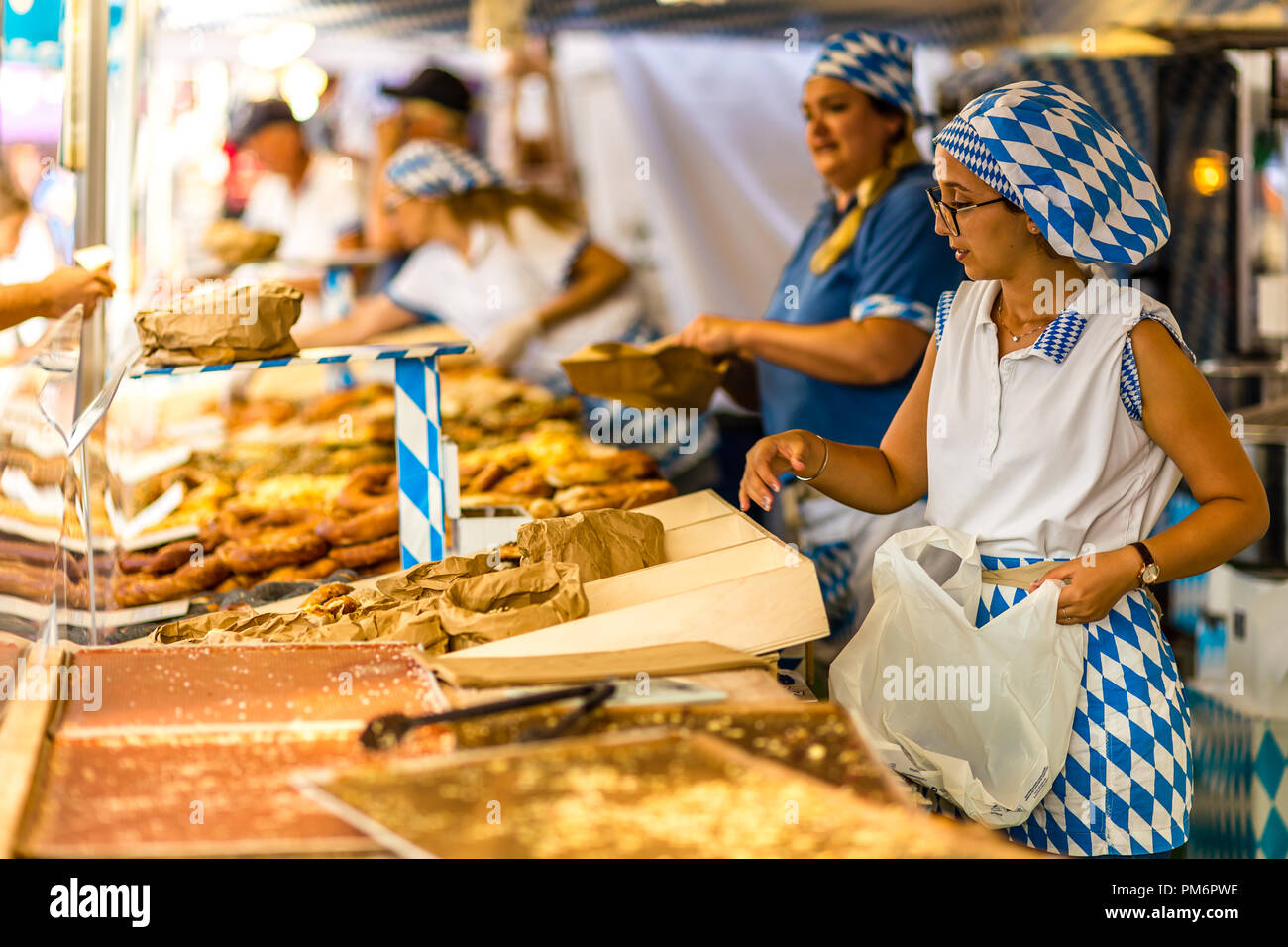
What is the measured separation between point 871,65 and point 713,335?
2.66 feet

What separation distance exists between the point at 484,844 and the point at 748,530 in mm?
1133

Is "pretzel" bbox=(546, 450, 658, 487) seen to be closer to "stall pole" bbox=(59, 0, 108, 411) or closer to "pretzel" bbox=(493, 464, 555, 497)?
"pretzel" bbox=(493, 464, 555, 497)

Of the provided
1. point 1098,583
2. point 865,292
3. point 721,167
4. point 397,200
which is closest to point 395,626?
point 1098,583

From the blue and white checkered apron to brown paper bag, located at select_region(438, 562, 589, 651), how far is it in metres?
0.69

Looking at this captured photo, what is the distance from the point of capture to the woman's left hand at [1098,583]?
179 centimetres

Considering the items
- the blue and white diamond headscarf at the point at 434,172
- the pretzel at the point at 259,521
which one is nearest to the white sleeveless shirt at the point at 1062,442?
the pretzel at the point at 259,521

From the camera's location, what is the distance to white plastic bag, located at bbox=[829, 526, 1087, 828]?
1815mm

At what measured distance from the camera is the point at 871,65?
3.08m

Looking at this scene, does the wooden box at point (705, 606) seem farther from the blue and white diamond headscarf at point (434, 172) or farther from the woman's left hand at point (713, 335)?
the blue and white diamond headscarf at point (434, 172)

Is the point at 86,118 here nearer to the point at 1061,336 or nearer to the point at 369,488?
the point at 369,488

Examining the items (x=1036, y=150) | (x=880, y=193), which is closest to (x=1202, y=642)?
(x=880, y=193)

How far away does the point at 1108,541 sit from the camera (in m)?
1.90
